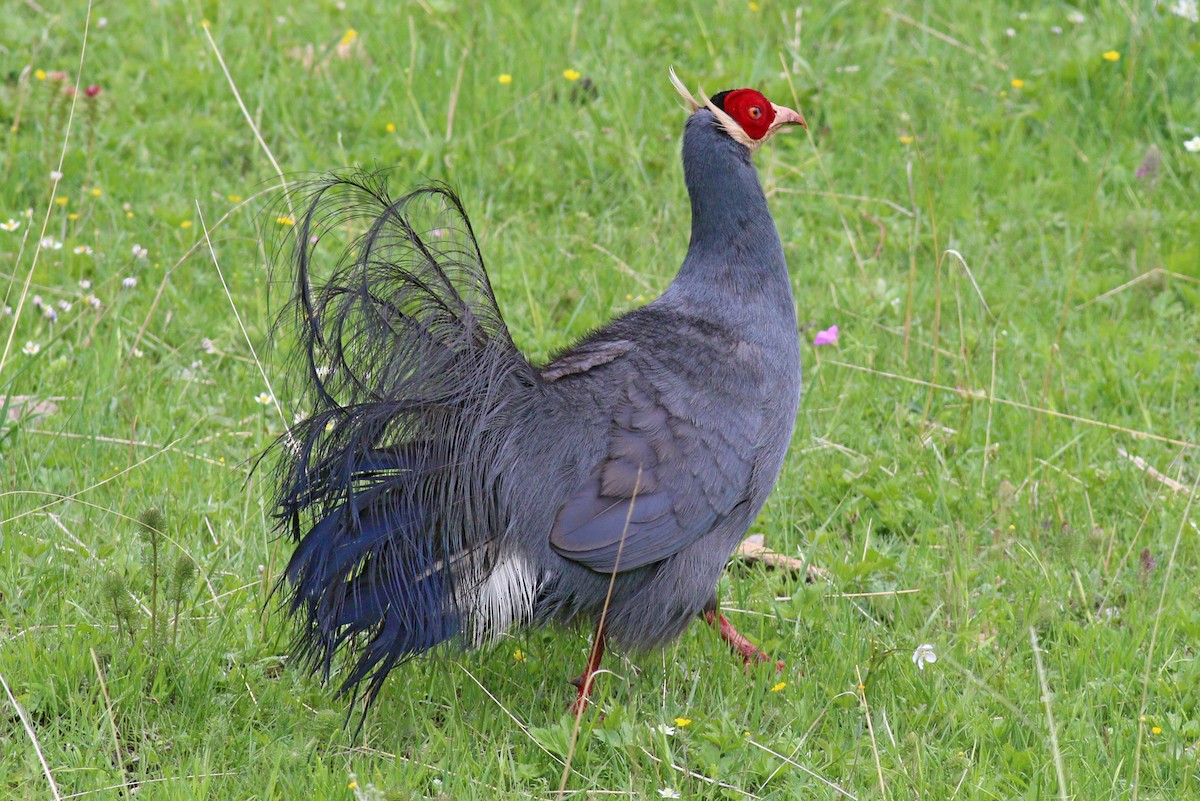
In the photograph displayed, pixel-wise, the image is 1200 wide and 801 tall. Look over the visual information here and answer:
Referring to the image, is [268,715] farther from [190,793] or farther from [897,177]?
[897,177]

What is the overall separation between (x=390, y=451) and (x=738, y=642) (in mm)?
1265

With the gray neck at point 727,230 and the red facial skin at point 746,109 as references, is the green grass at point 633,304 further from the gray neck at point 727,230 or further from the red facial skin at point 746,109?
the red facial skin at point 746,109

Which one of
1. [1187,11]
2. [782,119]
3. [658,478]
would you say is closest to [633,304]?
[782,119]

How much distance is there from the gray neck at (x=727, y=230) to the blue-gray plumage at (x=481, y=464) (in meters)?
0.25

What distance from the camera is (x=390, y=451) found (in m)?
3.59

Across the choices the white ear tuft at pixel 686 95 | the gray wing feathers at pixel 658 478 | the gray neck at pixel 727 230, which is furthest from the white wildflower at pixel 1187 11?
the gray wing feathers at pixel 658 478

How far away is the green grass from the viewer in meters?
3.67

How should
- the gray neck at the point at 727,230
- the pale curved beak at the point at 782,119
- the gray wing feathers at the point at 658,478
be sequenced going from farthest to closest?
the pale curved beak at the point at 782,119
the gray neck at the point at 727,230
the gray wing feathers at the point at 658,478

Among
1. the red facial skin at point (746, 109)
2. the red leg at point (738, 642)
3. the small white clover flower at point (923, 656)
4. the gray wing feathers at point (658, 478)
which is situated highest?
the red facial skin at point (746, 109)

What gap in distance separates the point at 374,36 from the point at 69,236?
2.04m

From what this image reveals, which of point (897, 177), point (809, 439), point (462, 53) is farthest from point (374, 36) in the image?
point (809, 439)

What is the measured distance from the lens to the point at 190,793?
335 cm

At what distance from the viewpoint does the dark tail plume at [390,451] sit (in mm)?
3496

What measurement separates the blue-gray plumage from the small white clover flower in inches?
23.7
